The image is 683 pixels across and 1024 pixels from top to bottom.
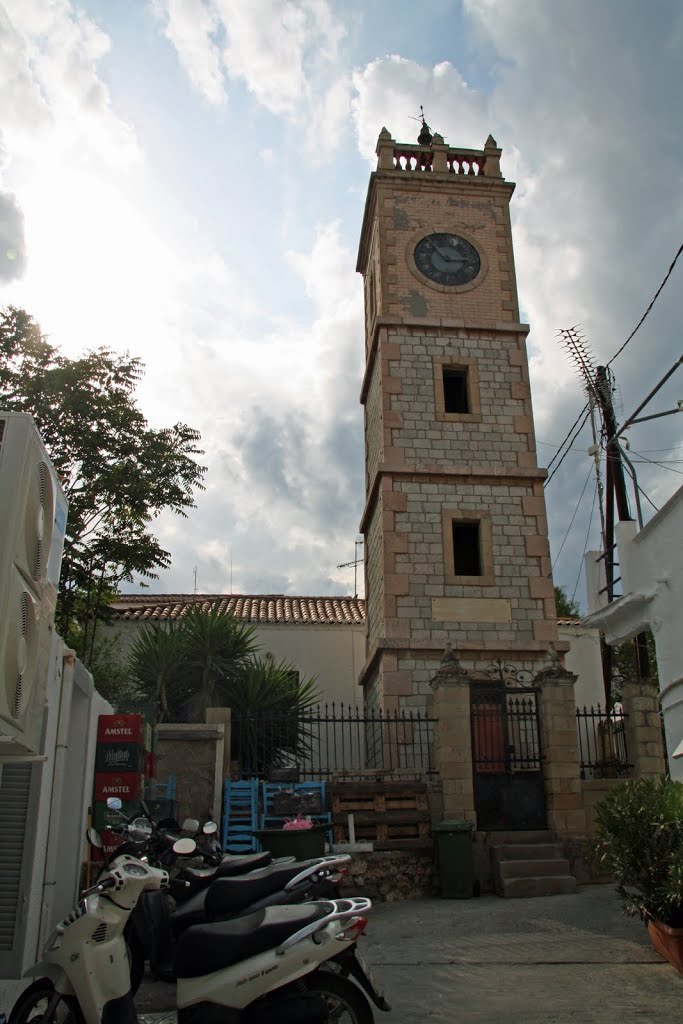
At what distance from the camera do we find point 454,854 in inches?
439

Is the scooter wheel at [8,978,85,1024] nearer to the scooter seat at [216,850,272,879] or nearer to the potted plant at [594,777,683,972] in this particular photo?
the scooter seat at [216,850,272,879]

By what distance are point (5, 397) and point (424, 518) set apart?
8.30 meters

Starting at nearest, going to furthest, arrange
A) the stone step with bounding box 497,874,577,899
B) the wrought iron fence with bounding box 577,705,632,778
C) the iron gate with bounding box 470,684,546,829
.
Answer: the stone step with bounding box 497,874,577,899 → the iron gate with bounding box 470,684,546,829 → the wrought iron fence with bounding box 577,705,632,778

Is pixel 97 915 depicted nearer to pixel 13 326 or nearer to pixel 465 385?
pixel 13 326

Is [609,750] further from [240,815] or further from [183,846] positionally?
[183,846]

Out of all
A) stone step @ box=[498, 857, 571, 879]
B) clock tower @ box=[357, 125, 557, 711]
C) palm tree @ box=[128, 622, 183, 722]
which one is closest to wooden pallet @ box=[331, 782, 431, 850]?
stone step @ box=[498, 857, 571, 879]

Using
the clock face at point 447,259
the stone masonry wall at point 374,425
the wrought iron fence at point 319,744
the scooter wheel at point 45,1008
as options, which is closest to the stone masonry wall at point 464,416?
the stone masonry wall at point 374,425

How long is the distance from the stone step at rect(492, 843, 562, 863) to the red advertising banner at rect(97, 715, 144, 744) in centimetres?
522

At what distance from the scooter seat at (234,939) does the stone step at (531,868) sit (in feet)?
24.2

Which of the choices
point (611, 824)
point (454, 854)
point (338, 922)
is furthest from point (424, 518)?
point (338, 922)

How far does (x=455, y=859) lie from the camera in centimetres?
1112

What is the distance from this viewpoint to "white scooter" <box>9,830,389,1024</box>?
14.2 ft

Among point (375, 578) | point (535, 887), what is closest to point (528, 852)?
point (535, 887)

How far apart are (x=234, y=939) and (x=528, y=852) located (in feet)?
26.4
